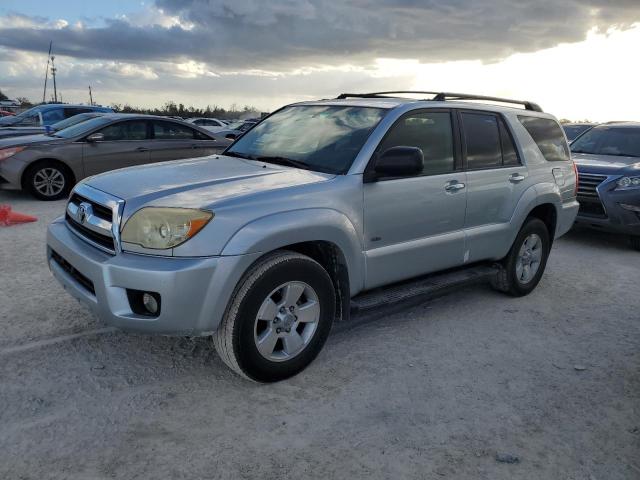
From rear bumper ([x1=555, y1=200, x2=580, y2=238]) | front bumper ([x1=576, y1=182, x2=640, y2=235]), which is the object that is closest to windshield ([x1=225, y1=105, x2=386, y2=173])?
rear bumper ([x1=555, y1=200, x2=580, y2=238])

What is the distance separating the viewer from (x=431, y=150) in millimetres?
4289

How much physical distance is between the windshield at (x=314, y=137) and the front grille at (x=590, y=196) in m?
4.78

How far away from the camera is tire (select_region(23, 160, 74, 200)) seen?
8.89m

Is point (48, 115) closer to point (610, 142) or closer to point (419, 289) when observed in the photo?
point (610, 142)

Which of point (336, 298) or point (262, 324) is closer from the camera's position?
point (262, 324)

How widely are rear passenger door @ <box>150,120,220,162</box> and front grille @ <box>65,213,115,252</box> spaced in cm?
630

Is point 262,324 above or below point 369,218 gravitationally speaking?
below

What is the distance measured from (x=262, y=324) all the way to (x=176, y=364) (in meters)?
0.72

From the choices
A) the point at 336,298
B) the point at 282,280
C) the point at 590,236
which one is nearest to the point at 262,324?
the point at 282,280

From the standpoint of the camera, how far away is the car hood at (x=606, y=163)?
25.1ft

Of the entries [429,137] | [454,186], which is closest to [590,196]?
[454,186]

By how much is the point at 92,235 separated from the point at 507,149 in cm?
346

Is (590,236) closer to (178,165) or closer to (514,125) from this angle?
(514,125)

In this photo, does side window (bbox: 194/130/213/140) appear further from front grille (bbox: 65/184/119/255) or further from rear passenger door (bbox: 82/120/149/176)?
front grille (bbox: 65/184/119/255)
